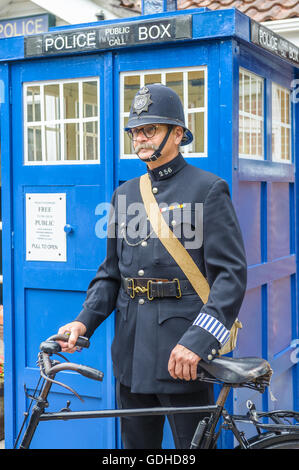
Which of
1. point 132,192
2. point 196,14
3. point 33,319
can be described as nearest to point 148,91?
point 132,192

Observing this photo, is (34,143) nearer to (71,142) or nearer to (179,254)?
(71,142)

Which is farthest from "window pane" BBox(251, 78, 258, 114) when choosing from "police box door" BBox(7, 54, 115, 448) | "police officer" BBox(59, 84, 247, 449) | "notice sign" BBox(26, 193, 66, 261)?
"notice sign" BBox(26, 193, 66, 261)

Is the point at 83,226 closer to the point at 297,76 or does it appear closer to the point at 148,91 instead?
the point at 148,91

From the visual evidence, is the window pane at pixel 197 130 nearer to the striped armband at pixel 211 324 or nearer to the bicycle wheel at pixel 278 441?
the striped armband at pixel 211 324

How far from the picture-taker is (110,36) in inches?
144

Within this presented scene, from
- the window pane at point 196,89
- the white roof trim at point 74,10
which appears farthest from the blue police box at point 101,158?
the white roof trim at point 74,10

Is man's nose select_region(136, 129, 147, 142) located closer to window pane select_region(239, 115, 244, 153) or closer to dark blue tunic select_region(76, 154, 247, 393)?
dark blue tunic select_region(76, 154, 247, 393)

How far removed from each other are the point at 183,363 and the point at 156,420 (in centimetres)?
54

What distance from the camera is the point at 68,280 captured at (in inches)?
154

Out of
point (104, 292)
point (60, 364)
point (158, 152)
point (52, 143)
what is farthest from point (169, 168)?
point (52, 143)

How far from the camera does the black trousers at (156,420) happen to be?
9.48 ft

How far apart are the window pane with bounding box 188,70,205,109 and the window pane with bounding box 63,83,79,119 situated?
66cm

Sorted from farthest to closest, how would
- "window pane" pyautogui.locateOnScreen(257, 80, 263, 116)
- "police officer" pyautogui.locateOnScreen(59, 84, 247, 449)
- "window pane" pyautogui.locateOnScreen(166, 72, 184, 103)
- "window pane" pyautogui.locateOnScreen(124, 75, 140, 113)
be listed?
"window pane" pyautogui.locateOnScreen(257, 80, 263, 116)
"window pane" pyautogui.locateOnScreen(124, 75, 140, 113)
"window pane" pyautogui.locateOnScreen(166, 72, 184, 103)
"police officer" pyautogui.locateOnScreen(59, 84, 247, 449)

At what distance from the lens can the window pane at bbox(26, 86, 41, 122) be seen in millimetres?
4000
